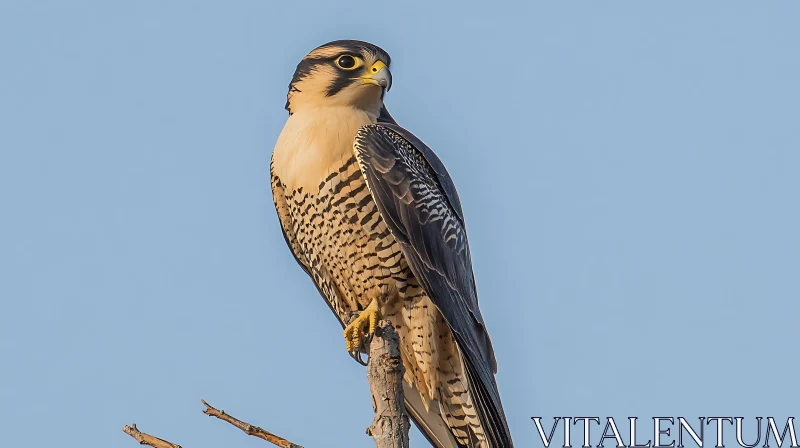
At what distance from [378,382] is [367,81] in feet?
7.71

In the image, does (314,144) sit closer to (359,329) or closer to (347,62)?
(347,62)

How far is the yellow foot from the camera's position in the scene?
6.53 meters

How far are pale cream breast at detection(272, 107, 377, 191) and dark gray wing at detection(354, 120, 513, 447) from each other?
0.10 m

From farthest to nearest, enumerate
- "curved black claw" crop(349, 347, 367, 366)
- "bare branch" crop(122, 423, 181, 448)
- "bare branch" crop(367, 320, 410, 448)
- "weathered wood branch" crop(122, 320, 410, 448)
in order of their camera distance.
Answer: "curved black claw" crop(349, 347, 367, 366) → "bare branch" crop(367, 320, 410, 448) → "weathered wood branch" crop(122, 320, 410, 448) → "bare branch" crop(122, 423, 181, 448)

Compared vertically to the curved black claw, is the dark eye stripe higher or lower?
higher

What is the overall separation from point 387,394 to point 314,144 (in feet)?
6.65

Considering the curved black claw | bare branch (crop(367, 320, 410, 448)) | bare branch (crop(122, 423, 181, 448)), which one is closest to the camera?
bare branch (crop(122, 423, 181, 448))

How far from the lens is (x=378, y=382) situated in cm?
527

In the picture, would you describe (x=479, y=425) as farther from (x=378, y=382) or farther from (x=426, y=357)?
(x=378, y=382)

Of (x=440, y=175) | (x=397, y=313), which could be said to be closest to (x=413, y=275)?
(x=397, y=313)

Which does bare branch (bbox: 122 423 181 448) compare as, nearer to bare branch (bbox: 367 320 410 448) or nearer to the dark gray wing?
bare branch (bbox: 367 320 410 448)

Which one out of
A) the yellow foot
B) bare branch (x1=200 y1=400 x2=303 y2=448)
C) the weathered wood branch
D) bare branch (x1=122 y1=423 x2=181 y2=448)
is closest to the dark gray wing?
the yellow foot

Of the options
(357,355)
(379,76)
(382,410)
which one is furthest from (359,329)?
(379,76)

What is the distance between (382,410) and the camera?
5.13 meters
